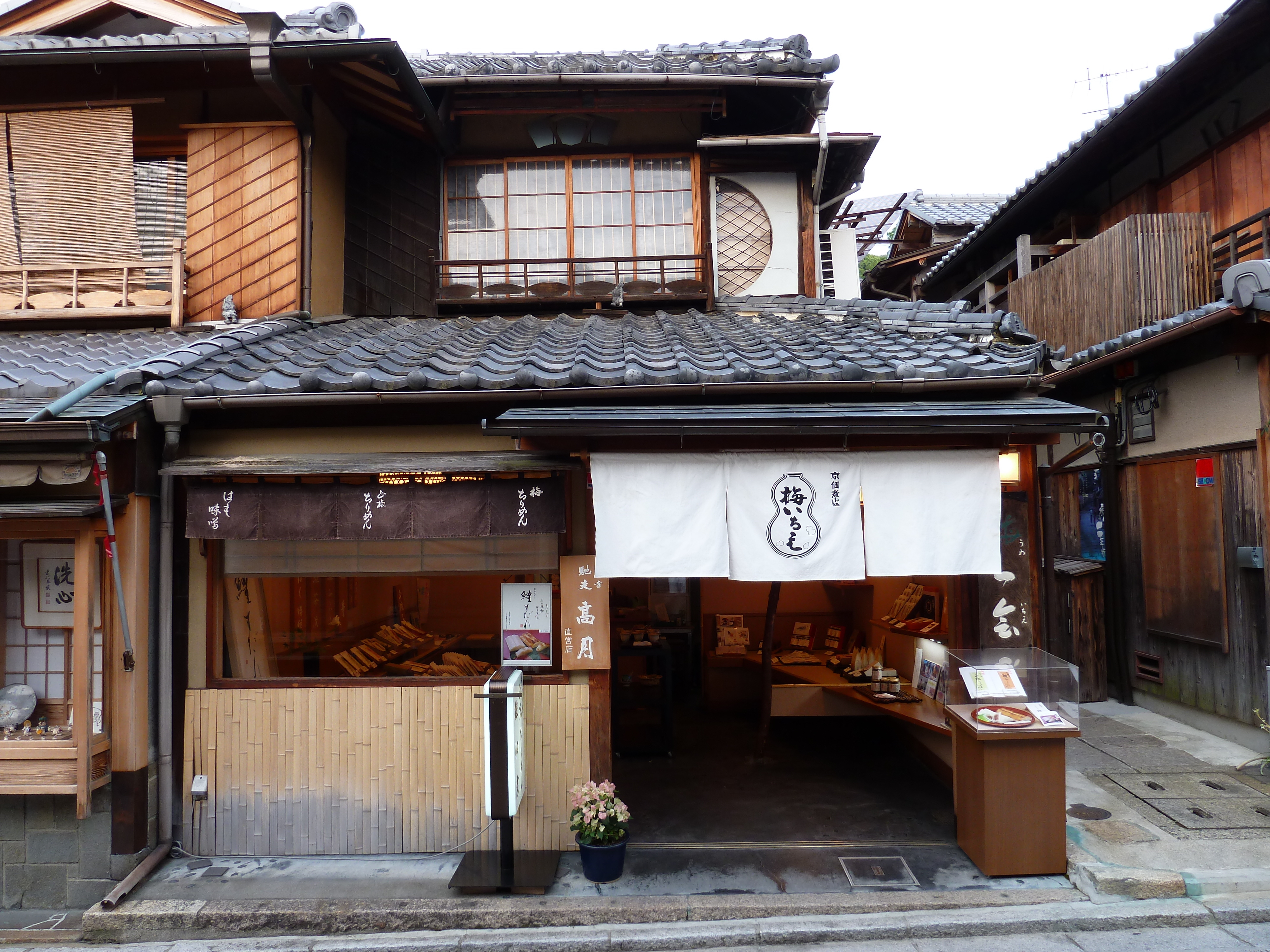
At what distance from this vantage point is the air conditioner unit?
12.0 m

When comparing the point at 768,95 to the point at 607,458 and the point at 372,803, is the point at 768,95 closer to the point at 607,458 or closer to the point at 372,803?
the point at 607,458

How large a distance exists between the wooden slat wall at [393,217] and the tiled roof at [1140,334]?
27.1 feet

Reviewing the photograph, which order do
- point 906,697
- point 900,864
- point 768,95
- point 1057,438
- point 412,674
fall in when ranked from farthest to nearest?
point 768,95 → point 906,697 → point 412,674 → point 1057,438 → point 900,864

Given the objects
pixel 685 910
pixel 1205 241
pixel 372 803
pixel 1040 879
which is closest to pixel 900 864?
pixel 1040 879

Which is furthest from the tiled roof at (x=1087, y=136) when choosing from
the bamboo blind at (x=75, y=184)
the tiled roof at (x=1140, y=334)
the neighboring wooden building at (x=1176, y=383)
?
the bamboo blind at (x=75, y=184)

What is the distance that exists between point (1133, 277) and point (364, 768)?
38.7 ft

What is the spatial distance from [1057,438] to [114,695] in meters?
8.75

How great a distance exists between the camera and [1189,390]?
966 centimetres

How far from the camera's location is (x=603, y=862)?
238 inches

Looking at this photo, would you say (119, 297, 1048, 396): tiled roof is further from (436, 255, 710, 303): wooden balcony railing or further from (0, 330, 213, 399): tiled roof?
(0, 330, 213, 399): tiled roof

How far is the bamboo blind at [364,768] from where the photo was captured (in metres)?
6.63

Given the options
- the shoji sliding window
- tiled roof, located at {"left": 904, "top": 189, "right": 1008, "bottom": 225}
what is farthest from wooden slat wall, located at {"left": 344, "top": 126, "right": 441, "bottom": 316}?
tiled roof, located at {"left": 904, "top": 189, "right": 1008, "bottom": 225}

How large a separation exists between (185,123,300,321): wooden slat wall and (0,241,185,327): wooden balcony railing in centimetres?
29

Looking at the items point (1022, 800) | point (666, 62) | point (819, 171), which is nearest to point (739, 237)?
point (819, 171)
